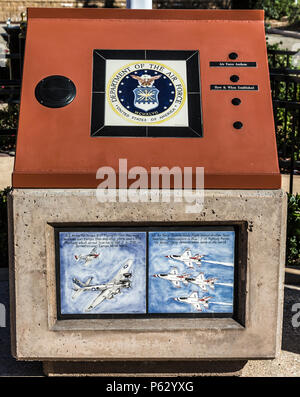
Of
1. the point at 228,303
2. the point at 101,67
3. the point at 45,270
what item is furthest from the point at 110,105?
the point at 228,303

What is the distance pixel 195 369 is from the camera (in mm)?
3273

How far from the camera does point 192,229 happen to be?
9.88ft

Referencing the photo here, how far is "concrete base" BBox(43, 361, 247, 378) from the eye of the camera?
326 cm

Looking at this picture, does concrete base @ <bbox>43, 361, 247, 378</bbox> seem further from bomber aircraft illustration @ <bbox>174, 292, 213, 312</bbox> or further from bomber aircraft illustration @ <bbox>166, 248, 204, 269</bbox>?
bomber aircraft illustration @ <bbox>166, 248, 204, 269</bbox>

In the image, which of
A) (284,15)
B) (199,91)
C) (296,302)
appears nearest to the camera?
(199,91)

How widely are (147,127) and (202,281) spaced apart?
91cm

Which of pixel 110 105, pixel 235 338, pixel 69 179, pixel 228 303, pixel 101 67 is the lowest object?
pixel 235 338

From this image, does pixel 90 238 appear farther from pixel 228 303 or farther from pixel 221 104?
pixel 221 104

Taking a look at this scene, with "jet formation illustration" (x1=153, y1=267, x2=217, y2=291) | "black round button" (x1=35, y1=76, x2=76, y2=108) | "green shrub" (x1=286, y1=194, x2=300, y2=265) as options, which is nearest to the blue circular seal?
"black round button" (x1=35, y1=76, x2=76, y2=108)

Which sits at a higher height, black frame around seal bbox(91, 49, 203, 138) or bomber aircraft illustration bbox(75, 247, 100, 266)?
black frame around seal bbox(91, 49, 203, 138)

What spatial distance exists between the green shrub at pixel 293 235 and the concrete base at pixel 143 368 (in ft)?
5.96

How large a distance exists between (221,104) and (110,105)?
623mm

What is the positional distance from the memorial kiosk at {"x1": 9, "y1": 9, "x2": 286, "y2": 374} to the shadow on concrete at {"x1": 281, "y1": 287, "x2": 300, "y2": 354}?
28.0 inches
